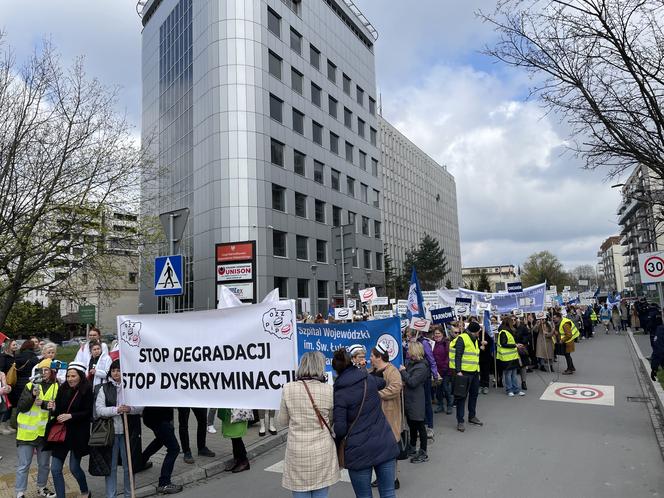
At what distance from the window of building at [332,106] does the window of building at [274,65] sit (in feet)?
24.6

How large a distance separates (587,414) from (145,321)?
8.76 m

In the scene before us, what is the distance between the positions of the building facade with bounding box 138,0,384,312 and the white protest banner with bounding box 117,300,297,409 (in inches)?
1063

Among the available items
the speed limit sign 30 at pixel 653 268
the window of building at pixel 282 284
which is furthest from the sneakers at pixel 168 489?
the window of building at pixel 282 284

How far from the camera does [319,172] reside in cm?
4584

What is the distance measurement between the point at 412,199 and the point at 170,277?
83.9 meters

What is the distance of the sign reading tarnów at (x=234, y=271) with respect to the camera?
48.2 feet

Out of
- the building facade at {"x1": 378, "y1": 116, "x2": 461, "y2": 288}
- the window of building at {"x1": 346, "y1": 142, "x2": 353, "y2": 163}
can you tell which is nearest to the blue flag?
the window of building at {"x1": 346, "y1": 142, "x2": 353, "y2": 163}

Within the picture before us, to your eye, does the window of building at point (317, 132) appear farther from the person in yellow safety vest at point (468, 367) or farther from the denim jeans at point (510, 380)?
the person in yellow safety vest at point (468, 367)

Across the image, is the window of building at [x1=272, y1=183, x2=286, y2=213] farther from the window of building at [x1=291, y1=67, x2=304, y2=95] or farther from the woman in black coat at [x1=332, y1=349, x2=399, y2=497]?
the woman in black coat at [x1=332, y1=349, x2=399, y2=497]

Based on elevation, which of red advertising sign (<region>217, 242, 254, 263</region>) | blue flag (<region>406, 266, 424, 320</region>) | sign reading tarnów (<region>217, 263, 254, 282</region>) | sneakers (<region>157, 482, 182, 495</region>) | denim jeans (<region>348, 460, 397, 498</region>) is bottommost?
sneakers (<region>157, 482, 182, 495</region>)

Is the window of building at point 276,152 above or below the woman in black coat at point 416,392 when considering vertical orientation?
above

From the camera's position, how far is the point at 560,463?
717cm

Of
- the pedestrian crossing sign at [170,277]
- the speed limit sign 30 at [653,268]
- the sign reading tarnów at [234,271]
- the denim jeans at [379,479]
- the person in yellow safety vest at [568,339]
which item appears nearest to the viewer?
the denim jeans at [379,479]

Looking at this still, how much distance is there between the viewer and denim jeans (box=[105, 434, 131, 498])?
5.98m
